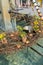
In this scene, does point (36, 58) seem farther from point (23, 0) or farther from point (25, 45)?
point (23, 0)

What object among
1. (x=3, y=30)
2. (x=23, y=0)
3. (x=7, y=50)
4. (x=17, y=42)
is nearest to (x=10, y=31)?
(x=3, y=30)

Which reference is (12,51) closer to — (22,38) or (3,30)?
(22,38)

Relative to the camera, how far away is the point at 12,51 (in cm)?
203

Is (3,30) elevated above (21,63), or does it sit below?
above

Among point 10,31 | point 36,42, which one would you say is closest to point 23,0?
point 10,31

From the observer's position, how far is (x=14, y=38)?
2.26 metres

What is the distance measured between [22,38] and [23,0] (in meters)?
1.51

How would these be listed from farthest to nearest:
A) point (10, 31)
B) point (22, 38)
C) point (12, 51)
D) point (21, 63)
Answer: point (10, 31)
point (22, 38)
point (12, 51)
point (21, 63)

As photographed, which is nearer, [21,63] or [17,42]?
[21,63]

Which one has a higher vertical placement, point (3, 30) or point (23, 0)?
point (23, 0)

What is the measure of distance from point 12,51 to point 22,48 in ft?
0.49

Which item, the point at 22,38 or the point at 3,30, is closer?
the point at 22,38

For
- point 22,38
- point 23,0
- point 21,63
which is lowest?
point 21,63

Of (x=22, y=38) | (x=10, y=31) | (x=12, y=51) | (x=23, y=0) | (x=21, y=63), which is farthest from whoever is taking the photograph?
(x=23, y=0)
